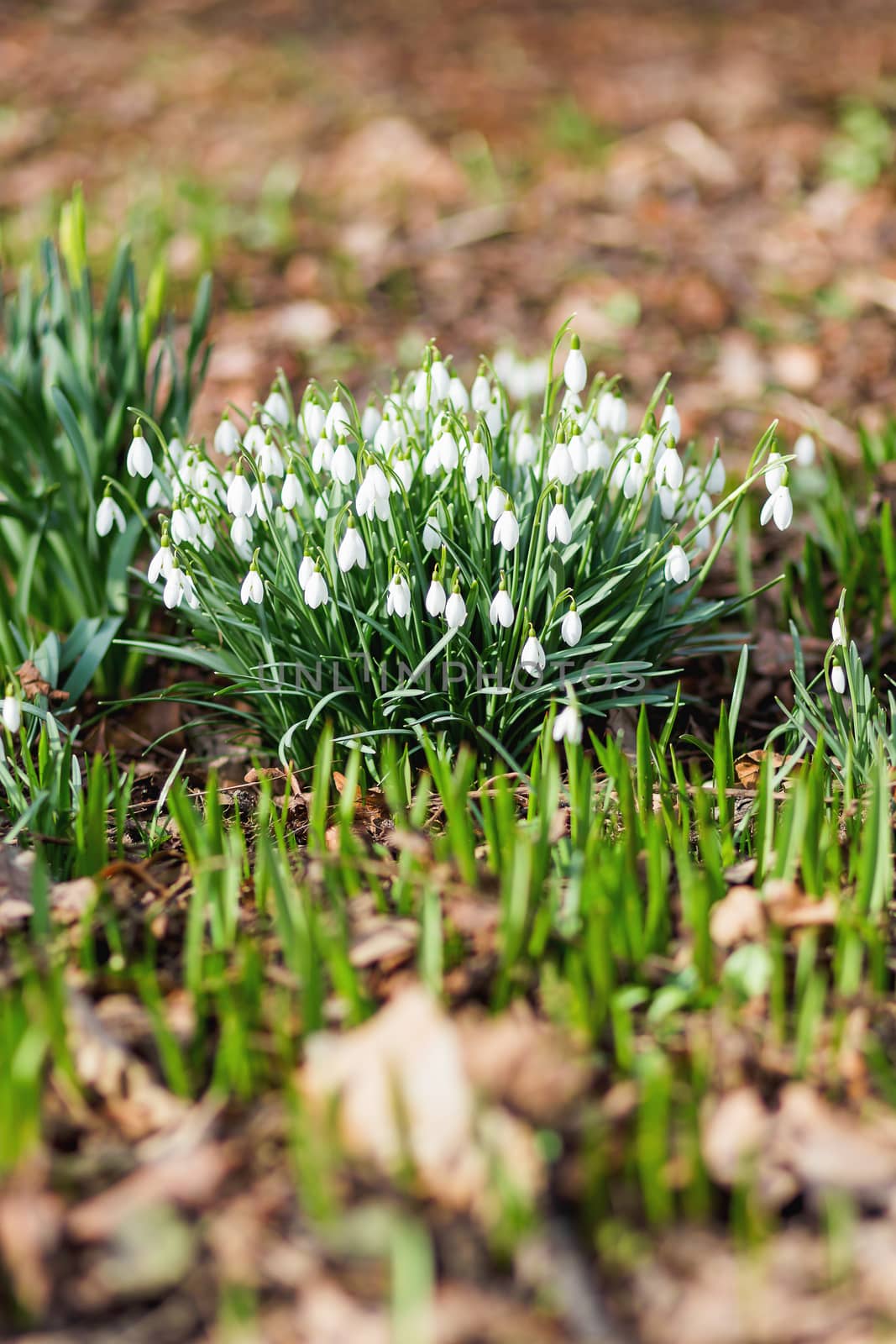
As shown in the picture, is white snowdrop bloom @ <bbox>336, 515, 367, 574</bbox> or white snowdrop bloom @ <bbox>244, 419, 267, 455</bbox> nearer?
white snowdrop bloom @ <bbox>336, 515, 367, 574</bbox>

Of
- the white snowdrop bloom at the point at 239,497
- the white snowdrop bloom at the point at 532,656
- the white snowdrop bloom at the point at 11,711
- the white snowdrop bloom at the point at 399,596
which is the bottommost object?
the white snowdrop bloom at the point at 532,656

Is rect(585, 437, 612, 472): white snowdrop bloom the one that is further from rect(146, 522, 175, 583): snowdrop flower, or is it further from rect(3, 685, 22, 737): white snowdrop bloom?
rect(3, 685, 22, 737): white snowdrop bloom

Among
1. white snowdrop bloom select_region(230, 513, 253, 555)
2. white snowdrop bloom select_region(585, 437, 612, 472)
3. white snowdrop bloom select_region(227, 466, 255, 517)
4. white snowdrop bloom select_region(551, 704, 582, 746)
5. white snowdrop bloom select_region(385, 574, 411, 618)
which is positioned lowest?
white snowdrop bloom select_region(551, 704, 582, 746)

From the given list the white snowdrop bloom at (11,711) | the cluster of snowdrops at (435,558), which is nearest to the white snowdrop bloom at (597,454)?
the cluster of snowdrops at (435,558)

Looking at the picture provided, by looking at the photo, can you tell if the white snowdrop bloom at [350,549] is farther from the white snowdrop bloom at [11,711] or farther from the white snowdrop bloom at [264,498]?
the white snowdrop bloom at [11,711]

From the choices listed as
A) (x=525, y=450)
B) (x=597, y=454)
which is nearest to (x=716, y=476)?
(x=597, y=454)

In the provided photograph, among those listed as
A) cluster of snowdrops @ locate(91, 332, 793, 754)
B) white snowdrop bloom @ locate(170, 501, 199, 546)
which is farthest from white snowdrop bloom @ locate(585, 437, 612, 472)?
white snowdrop bloom @ locate(170, 501, 199, 546)

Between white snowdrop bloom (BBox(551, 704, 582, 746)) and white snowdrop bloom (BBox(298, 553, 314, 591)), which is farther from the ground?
white snowdrop bloom (BBox(298, 553, 314, 591))
